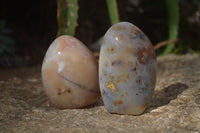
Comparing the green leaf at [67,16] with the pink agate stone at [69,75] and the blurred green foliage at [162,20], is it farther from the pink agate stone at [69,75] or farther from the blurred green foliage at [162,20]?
the blurred green foliage at [162,20]

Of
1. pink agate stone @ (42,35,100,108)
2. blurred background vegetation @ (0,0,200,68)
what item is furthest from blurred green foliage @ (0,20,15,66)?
pink agate stone @ (42,35,100,108)

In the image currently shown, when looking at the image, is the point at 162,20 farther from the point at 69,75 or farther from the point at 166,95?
the point at 69,75

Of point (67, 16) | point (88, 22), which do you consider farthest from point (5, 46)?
point (88, 22)

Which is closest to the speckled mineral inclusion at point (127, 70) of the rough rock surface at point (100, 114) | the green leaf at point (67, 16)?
the rough rock surface at point (100, 114)

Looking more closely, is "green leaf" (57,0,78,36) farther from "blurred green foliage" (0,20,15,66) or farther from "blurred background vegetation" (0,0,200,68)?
"blurred background vegetation" (0,0,200,68)


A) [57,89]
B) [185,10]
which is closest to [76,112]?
[57,89]

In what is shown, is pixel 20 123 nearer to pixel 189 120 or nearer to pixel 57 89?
pixel 57 89
